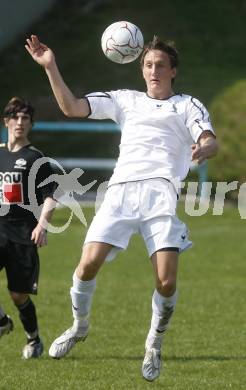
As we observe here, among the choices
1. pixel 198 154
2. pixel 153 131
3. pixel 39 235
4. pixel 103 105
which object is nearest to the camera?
pixel 198 154

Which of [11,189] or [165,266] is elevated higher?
[165,266]

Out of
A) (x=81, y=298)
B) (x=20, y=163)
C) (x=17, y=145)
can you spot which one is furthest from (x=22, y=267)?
(x=81, y=298)

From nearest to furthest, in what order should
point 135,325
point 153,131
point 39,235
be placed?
point 153,131 → point 39,235 → point 135,325

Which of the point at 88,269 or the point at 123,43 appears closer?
the point at 88,269

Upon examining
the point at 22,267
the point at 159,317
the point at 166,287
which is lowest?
the point at 22,267

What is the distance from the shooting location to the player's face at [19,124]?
32.9ft

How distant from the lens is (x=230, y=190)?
2384cm

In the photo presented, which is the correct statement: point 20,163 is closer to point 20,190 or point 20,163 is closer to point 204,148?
point 20,190

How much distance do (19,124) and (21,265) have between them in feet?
4.06

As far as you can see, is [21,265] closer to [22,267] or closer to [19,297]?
[22,267]

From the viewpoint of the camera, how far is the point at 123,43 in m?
8.81

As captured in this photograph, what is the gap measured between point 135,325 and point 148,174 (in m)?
3.61

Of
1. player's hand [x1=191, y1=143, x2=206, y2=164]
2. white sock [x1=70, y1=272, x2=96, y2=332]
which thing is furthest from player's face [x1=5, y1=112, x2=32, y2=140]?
player's hand [x1=191, y1=143, x2=206, y2=164]

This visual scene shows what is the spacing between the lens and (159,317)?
28.5 ft
